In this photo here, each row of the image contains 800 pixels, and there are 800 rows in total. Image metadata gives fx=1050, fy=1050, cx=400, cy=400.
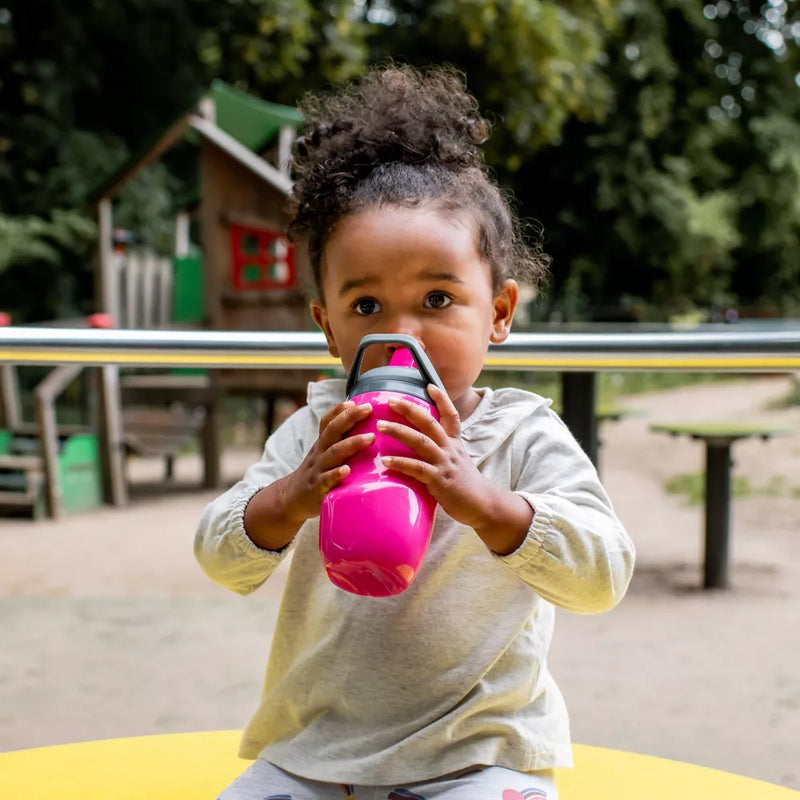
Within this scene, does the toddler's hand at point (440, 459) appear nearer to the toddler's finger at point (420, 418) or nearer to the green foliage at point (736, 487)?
the toddler's finger at point (420, 418)

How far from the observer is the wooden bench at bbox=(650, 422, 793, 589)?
4301 millimetres

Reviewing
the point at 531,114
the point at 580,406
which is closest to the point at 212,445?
the point at 580,406

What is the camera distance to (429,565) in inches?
44.1

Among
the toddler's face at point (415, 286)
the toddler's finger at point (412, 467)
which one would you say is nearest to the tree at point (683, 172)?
the toddler's face at point (415, 286)

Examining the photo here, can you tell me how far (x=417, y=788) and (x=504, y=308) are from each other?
549 millimetres

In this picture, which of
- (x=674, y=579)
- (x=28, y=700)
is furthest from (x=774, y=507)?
(x=28, y=700)

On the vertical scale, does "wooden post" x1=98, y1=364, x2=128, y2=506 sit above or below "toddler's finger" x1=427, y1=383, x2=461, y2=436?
below

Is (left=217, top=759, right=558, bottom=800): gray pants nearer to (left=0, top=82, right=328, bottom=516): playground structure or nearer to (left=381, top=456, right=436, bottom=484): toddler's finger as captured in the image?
(left=381, top=456, right=436, bottom=484): toddler's finger

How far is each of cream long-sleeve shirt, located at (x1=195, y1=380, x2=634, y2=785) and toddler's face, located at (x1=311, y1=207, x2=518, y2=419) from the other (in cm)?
11

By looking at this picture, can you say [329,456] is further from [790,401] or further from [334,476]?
[790,401]

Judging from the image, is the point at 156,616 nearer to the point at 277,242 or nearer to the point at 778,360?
the point at 778,360

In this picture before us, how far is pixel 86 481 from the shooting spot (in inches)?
245

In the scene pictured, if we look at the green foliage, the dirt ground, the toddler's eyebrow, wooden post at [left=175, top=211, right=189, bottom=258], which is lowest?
the green foliage

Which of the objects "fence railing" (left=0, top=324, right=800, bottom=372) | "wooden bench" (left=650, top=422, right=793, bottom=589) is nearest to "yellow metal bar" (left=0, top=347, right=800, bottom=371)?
"fence railing" (left=0, top=324, right=800, bottom=372)
